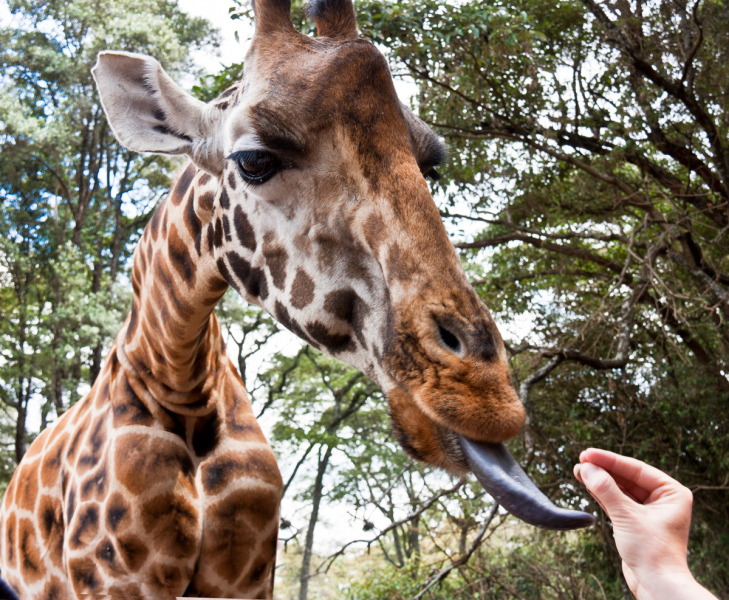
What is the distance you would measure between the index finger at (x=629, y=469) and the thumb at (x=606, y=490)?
7 cm

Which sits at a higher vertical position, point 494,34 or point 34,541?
point 494,34

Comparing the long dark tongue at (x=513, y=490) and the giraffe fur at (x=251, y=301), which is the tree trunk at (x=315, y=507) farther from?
the long dark tongue at (x=513, y=490)

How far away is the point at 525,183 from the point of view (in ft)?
23.5

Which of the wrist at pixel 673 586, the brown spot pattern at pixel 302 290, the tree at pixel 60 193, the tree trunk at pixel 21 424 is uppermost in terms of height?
the tree at pixel 60 193

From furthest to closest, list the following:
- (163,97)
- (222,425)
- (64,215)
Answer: (64,215) < (222,425) < (163,97)

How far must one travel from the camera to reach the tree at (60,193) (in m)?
9.48

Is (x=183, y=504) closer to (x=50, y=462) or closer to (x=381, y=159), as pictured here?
(x=50, y=462)

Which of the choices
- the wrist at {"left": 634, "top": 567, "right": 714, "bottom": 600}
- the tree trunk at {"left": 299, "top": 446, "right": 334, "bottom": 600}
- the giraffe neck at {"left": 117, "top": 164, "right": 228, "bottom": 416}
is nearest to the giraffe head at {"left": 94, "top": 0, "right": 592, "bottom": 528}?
the giraffe neck at {"left": 117, "top": 164, "right": 228, "bottom": 416}

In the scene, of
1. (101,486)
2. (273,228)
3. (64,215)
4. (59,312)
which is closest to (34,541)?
(101,486)

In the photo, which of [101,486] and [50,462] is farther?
[50,462]

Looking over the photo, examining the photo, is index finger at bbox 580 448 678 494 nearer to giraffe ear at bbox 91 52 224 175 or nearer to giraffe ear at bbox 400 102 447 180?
giraffe ear at bbox 400 102 447 180

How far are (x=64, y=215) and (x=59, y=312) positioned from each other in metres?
3.29

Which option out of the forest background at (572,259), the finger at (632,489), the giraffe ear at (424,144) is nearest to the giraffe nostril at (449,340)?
the finger at (632,489)

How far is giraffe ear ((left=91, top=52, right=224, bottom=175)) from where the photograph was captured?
1631mm
